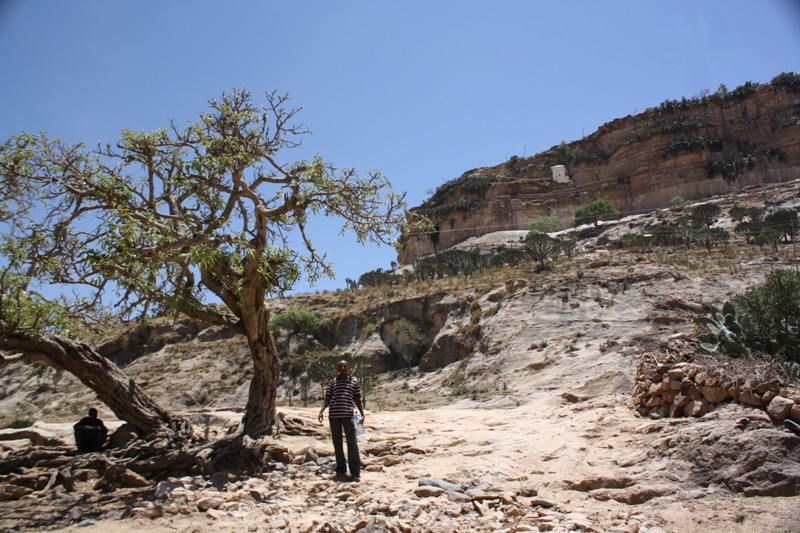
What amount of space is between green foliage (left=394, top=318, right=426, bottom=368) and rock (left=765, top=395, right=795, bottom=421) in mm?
18599

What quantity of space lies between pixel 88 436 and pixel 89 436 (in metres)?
0.01

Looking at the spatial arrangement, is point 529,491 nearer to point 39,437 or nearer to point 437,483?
point 437,483

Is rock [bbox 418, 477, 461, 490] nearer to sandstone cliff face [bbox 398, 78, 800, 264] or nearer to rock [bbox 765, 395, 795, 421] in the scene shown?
rock [bbox 765, 395, 795, 421]

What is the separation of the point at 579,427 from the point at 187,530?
5042mm

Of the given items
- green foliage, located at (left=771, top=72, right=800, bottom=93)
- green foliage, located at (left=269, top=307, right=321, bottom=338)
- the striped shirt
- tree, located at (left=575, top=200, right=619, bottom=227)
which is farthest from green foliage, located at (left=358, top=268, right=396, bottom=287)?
green foliage, located at (left=771, top=72, right=800, bottom=93)

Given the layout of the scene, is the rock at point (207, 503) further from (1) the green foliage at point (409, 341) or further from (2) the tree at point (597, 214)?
(2) the tree at point (597, 214)

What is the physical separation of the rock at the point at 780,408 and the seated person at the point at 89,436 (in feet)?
25.0

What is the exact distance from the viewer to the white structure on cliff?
6278cm

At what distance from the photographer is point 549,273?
935 inches

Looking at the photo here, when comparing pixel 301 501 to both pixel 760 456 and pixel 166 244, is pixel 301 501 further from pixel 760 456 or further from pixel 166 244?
pixel 760 456

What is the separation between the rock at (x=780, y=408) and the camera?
504 centimetres

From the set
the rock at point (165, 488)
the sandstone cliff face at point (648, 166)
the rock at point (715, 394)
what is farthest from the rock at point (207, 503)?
the sandstone cliff face at point (648, 166)

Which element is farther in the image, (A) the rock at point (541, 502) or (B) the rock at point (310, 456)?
(B) the rock at point (310, 456)

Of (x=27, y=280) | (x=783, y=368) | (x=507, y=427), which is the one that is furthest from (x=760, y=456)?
(x=27, y=280)
